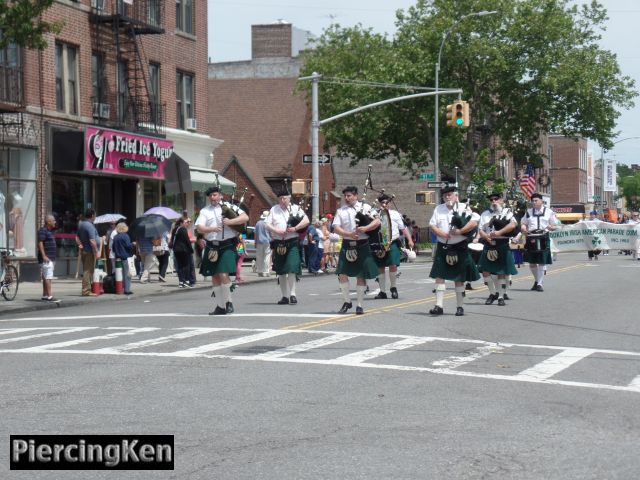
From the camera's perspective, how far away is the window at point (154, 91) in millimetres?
37125

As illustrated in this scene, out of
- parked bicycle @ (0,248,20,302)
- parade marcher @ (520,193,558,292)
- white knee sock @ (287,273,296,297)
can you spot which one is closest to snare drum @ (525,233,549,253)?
parade marcher @ (520,193,558,292)

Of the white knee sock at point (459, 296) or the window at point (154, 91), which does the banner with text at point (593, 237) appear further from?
the white knee sock at point (459, 296)

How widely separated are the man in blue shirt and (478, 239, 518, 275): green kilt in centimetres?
868

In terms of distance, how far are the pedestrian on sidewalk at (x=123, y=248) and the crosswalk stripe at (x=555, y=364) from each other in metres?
13.8

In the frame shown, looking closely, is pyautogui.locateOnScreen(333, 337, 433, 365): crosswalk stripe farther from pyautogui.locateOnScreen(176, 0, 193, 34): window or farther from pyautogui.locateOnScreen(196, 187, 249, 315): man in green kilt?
pyautogui.locateOnScreen(176, 0, 193, 34): window

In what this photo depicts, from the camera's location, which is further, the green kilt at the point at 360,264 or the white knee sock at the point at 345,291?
the white knee sock at the point at 345,291

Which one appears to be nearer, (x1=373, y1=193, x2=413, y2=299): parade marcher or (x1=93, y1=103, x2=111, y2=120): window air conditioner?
(x1=373, y1=193, x2=413, y2=299): parade marcher

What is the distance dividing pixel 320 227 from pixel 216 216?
20.1 metres

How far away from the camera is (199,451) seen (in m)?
7.55

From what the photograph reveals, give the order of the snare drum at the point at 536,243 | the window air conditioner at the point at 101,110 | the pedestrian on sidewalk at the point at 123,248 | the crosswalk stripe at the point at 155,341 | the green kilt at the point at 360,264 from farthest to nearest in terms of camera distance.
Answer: the window air conditioner at the point at 101,110 → the pedestrian on sidewalk at the point at 123,248 → the snare drum at the point at 536,243 → the green kilt at the point at 360,264 → the crosswalk stripe at the point at 155,341

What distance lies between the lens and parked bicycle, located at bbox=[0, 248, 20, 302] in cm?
2294

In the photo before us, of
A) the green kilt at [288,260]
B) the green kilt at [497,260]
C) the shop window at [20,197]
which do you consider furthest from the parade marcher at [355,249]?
the shop window at [20,197]

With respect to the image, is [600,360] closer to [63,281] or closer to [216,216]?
[216,216]

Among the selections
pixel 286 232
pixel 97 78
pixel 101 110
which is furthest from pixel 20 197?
pixel 286 232
